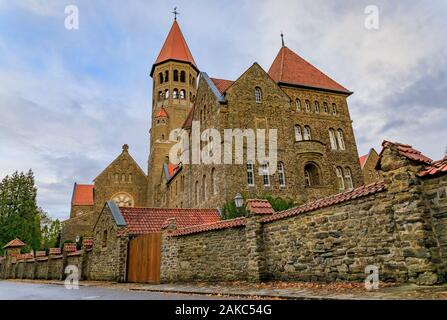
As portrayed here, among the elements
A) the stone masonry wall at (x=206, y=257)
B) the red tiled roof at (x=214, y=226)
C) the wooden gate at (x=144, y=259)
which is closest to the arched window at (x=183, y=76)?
the wooden gate at (x=144, y=259)

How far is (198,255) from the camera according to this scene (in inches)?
515

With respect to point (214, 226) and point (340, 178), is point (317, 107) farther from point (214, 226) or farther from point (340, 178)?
point (214, 226)

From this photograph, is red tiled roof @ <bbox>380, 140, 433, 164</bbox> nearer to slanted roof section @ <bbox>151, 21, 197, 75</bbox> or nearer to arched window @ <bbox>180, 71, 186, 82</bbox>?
arched window @ <bbox>180, 71, 186, 82</bbox>

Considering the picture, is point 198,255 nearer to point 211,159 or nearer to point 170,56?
point 211,159

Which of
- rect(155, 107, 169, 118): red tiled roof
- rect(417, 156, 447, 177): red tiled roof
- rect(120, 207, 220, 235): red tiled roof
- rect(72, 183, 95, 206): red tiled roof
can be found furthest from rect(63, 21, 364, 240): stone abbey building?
rect(72, 183, 95, 206): red tiled roof

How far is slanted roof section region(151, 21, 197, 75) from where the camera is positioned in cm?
5197

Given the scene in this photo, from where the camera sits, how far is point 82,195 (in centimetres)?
5403

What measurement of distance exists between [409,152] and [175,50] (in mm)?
50504

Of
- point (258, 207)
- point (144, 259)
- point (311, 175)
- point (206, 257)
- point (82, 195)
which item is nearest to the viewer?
point (258, 207)

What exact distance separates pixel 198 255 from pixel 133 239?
4849 mm

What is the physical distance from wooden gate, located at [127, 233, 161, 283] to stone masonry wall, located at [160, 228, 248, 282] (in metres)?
0.44

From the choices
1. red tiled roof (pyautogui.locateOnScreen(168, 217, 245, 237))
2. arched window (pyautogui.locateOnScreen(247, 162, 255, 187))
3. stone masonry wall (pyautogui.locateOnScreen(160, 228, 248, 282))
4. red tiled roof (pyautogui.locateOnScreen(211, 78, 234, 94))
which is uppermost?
red tiled roof (pyautogui.locateOnScreen(211, 78, 234, 94))

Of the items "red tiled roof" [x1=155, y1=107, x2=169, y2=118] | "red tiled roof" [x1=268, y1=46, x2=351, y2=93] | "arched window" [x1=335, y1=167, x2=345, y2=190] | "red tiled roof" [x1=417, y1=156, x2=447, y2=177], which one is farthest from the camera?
"red tiled roof" [x1=155, y1=107, x2=169, y2=118]

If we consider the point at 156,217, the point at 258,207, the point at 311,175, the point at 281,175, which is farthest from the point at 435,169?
the point at 311,175
